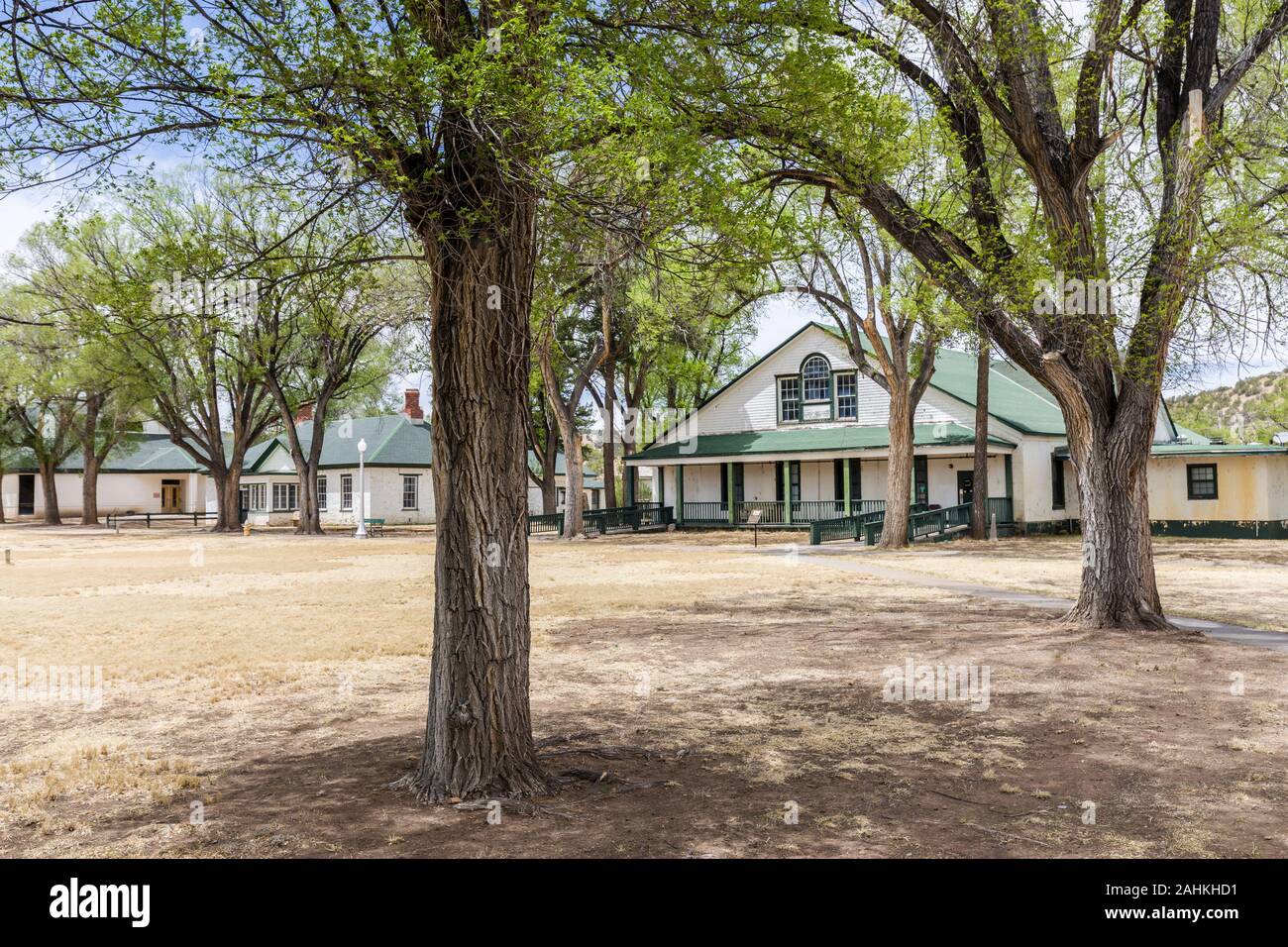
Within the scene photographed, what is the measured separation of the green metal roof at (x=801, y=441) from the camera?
111ft

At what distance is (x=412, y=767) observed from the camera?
663cm

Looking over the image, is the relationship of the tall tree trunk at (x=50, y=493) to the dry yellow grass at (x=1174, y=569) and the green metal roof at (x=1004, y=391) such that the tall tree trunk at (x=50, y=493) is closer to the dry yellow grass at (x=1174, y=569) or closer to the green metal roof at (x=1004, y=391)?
the green metal roof at (x=1004, y=391)

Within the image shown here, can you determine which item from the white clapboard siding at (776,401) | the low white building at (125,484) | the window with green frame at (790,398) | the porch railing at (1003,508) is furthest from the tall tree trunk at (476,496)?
the low white building at (125,484)

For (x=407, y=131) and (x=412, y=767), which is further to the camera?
(x=412, y=767)

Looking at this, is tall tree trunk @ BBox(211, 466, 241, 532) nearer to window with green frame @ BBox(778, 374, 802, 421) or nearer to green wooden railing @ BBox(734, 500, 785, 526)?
green wooden railing @ BBox(734, 500, 785, 526)

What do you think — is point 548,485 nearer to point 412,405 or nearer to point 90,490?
point 412,405

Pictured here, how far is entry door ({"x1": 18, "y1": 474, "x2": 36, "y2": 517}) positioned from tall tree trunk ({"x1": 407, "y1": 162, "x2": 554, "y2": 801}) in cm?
7041

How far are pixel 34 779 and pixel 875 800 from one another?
18.1 ft

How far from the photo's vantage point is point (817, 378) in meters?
38.6

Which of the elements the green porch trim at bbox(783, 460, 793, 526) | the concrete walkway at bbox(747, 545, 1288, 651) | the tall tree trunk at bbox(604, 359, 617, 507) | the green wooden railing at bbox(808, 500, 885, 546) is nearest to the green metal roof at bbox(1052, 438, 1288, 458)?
the green wooden railing at bbox(808, 500, 885, 546)

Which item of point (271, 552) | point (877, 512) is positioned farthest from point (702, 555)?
point (271, 552)

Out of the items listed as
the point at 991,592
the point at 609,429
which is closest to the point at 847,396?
the point at 609,429

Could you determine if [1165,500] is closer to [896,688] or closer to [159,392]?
[896,688]

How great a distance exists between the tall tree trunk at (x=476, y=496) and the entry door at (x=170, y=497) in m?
65.4
